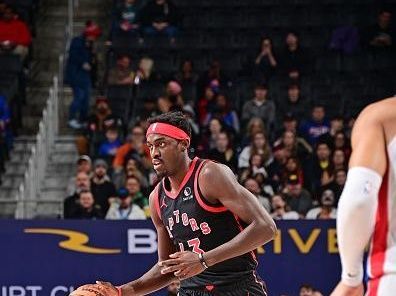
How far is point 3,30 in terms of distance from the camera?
Result: 16.8 meters

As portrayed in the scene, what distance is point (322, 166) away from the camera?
1346cm

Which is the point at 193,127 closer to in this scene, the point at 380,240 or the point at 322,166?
the point at 322,166

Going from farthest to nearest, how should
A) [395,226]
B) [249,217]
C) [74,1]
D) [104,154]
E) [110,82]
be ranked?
1. [74,1]
2. [110,82]
3. [104,154]
4. [249,217]
5. [395,226]

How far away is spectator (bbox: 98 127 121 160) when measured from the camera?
47.5 ft

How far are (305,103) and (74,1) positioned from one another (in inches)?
237

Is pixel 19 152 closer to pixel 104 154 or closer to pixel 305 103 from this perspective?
pixel 104 154

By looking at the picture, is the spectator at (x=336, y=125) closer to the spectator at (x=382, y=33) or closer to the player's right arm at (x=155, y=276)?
the spectator at (x=382, y=33)

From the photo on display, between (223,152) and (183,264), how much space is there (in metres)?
8.57

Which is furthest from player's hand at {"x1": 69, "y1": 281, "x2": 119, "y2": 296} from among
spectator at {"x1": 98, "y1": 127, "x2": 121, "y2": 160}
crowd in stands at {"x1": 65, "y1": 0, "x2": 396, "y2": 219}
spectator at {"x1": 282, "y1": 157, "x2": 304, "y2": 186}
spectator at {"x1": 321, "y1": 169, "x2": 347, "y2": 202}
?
spectator at {"x1": 98, "y1": 127, "x2": 121, "y2": 160}

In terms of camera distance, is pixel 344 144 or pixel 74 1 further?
pixel 74 1

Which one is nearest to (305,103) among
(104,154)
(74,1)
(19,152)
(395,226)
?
(104,154)

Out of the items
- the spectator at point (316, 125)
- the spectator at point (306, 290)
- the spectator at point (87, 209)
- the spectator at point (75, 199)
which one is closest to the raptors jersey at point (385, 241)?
the spectator at point (306, 290)

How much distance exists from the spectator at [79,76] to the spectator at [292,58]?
3085 mm

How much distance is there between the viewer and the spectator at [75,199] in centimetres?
1239
